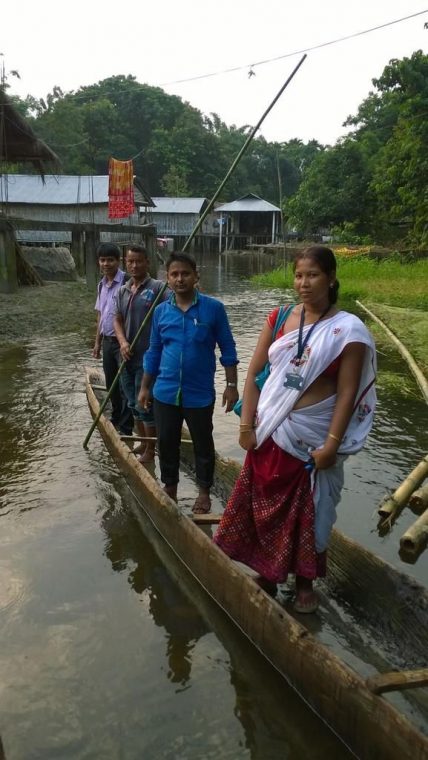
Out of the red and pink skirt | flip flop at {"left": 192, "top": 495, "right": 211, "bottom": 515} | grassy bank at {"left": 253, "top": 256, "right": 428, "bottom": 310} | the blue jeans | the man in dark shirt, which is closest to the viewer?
the red and pink skirt

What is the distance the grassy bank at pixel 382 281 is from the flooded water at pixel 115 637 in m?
8.58

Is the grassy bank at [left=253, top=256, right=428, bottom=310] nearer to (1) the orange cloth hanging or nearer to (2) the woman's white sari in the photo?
(1) the orange cloth hanging

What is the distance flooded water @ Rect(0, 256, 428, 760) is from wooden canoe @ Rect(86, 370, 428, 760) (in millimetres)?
154

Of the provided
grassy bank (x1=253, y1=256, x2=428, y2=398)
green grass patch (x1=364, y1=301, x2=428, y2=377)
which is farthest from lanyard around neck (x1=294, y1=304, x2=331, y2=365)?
green grass patch (x1=364, y1=301, x2=428, y2=377)

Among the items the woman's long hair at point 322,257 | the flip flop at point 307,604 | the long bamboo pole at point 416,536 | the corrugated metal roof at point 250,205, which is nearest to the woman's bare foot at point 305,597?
the flip flop at point 307,604

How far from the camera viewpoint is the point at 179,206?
3850 cm

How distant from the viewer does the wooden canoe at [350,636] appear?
189 cm

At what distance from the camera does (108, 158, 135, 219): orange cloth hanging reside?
23.2 m

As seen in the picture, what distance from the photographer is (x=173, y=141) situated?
46.4 meters

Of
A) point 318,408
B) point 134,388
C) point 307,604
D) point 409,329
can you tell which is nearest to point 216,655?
point 307,604

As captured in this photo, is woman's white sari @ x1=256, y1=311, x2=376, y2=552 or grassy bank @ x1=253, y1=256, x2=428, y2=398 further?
grassy bank @ x1=253, y1=256, x2=428, y2=398

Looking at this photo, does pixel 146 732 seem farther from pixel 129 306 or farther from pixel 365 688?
pixel 129 306

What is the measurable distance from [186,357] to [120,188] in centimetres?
2200

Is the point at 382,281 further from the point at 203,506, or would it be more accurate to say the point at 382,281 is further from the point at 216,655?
the point at 216,655
